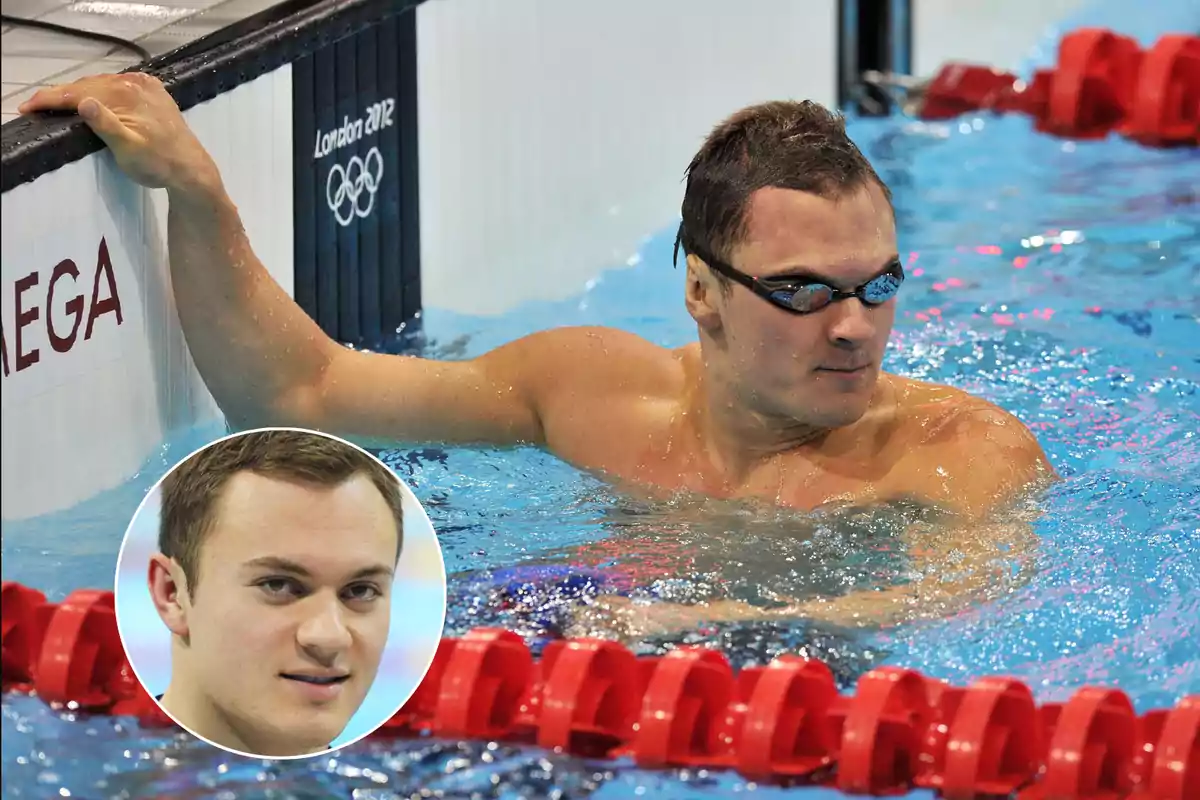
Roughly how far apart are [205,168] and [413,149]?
104 cm

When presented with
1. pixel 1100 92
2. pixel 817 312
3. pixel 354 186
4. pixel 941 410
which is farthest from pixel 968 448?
pixel 1100 92

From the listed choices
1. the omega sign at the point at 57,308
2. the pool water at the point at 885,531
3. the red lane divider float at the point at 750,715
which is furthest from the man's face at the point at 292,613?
the omega sign at the point at 57,308

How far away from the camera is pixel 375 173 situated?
3.62 meters

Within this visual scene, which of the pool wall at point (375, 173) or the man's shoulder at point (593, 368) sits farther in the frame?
the man's shoulder at point (593, 368)

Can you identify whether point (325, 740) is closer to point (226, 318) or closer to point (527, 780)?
point (527, 780)

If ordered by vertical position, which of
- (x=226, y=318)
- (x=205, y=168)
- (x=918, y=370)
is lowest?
(x=918, y=370)

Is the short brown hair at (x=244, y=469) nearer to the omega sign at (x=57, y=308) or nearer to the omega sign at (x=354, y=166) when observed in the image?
the omega sign at (x=57, y=308)

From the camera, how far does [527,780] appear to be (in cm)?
208

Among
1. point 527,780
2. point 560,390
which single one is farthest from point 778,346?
point 527,780

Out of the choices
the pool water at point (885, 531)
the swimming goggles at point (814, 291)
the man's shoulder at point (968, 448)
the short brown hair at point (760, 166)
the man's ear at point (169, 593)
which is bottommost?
the pool water at point (885, 531)

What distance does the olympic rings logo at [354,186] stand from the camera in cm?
347

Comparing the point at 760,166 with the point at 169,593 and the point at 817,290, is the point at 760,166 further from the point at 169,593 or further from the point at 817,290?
the point at 169,593

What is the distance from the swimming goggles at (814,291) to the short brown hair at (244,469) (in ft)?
2.31

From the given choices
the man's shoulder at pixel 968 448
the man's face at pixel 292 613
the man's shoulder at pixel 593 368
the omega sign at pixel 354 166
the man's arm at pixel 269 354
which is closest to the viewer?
the man's face at pixel 292 613
